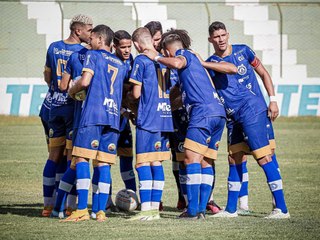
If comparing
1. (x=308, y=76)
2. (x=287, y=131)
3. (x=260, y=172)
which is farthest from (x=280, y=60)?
(x=260, y=172)

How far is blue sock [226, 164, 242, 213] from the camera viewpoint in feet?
34.2

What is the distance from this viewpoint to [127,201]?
10875mm

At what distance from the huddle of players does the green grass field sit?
0.40 metres

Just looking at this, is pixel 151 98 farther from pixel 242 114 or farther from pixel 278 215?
pixel 278 215

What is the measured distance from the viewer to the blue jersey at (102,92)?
9.67 meters

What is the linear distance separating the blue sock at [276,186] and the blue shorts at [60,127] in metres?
2.35

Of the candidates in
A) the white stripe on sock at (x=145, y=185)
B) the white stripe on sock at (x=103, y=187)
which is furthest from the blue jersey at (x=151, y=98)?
the white stripe on sock at (x=103, y=187)

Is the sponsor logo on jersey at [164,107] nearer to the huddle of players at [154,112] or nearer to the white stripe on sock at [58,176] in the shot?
the huddle of players at [154,112]

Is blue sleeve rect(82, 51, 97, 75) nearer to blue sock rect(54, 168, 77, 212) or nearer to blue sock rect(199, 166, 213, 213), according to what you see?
blue sock rect(54, 168, 77, 212)

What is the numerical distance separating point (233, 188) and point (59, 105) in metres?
2.27

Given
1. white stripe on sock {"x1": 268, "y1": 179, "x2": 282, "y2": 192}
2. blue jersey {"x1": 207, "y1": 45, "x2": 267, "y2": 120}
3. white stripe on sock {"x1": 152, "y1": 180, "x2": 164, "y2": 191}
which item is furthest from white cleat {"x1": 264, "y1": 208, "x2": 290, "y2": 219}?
white stripe on sock {"x1": 152, "y1": 180, "x2": 164, "y2": 191}

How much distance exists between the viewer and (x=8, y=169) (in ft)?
50.1

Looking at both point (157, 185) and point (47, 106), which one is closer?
point (157, 185)

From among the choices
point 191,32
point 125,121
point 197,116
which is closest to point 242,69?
point 197,116
